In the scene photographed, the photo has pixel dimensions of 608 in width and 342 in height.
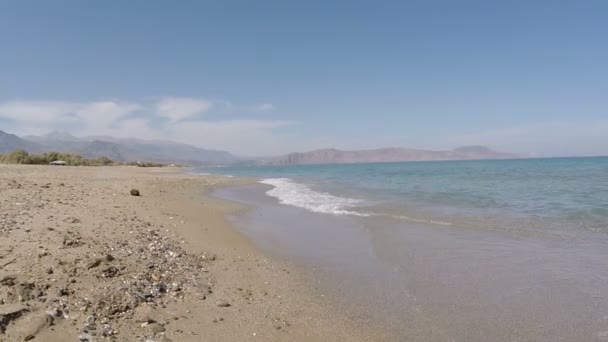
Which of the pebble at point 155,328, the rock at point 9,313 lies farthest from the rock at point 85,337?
the rock at point 9,313

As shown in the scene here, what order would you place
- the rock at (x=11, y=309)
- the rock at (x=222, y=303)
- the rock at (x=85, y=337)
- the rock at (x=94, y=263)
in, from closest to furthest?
the rock at (x=85, y=337) → the rock at (x=11, y=309) → the rock at (x=222, y=303) → the rock at (x=94, y=263)

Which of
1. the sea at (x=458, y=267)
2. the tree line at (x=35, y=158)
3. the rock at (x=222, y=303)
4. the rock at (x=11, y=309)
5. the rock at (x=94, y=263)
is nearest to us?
the rock at (x=11, y=309)

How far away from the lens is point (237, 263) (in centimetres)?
759

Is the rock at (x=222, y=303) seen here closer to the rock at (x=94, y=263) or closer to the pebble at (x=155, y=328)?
the pebble at (x=155, y=328)

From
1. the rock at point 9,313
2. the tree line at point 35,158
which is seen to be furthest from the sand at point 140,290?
the tree line at point 35,158

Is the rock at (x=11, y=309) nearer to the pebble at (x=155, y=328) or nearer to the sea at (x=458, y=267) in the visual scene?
the pebble at (x=155, y=328)

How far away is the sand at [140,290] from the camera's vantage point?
4242 mm

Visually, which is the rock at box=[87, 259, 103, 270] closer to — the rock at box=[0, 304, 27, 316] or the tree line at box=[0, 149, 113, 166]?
the rock at box=[0, 304, 27, 316]

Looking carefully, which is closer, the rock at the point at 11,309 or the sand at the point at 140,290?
the rock at the point at 11,309

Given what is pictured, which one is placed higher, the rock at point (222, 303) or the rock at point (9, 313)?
the rock at point (9, 313)

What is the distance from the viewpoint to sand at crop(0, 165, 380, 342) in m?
4.24

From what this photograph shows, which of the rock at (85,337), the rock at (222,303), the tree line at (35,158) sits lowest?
the rock at (222,303)

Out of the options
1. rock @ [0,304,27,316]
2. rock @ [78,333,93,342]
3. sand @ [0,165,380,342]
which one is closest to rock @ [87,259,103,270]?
sand @ [0,165,380,342]

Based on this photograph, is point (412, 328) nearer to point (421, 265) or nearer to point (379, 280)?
point (379, 280)
